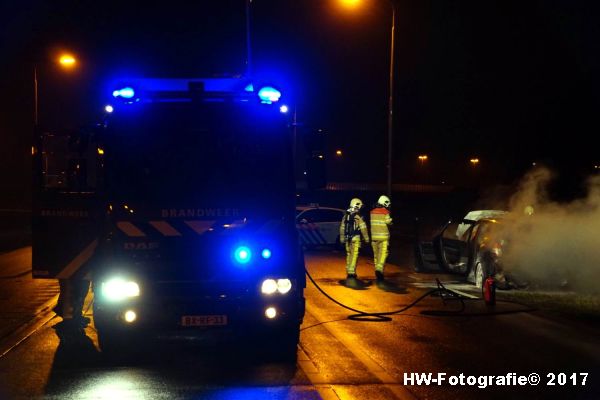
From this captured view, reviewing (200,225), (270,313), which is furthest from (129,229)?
(270,313)

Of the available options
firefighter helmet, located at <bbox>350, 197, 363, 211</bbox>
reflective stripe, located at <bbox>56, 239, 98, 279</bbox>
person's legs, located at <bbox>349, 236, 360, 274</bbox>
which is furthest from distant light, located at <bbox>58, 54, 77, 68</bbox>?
reflective stripe, located at <bbox>56, 239, 98, 279</bbox>

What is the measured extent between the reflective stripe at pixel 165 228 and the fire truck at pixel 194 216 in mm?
11

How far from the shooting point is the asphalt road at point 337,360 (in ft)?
21.6

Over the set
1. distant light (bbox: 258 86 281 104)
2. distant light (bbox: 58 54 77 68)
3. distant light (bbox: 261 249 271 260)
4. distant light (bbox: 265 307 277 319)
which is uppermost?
distant light (bbox: 58 54 77 68)

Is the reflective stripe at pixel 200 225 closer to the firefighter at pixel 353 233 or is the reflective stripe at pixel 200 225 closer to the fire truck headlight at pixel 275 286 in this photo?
the fire truck headlight at pixel 275 286

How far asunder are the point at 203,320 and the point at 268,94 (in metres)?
2.45

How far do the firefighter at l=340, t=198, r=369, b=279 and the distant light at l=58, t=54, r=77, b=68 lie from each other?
16245 millimetres

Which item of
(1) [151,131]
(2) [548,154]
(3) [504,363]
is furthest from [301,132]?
(2) [548,154]

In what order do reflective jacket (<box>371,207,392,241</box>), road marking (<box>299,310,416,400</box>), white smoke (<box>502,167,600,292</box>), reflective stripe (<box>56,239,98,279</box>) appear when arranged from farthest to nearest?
reflective jacket (<box>371,207,392,241</box>), white smoke (<box>502,167,600,292</box>), reflective stripe (<box>56,239,98,279</box>), road marking (<box>299,310,416,400</box>)

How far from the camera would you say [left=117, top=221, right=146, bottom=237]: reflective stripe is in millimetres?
7273

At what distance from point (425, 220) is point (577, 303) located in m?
31.0

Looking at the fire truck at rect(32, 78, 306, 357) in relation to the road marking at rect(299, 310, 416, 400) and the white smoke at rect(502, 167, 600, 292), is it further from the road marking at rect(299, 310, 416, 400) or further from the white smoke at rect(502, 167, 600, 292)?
the white smoke at rect(502, 167, 600, 292)

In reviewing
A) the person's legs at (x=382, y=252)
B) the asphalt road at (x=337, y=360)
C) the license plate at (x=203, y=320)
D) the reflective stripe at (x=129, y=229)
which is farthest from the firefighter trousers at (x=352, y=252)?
the reflective stripe at (x=129, y=229)

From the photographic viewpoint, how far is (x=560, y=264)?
12.6m
